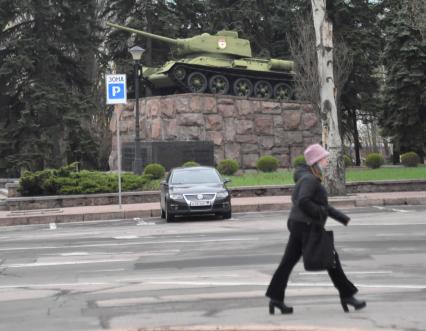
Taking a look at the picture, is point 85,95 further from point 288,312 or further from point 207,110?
point 288,312

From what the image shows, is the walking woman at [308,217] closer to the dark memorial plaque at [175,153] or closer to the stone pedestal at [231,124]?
the dark memorial plaque at [175,153]

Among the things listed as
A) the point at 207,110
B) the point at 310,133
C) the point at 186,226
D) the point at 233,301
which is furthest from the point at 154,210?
the point at 310,133

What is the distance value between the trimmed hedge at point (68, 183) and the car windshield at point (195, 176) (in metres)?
5.21

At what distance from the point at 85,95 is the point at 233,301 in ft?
113

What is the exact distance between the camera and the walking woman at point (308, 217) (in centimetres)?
607

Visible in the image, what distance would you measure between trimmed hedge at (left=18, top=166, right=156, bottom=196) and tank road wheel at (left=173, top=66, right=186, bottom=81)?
37.3ft

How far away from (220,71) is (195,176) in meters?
17.9

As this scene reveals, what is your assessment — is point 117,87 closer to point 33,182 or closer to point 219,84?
point 33,182

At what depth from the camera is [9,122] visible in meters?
39.0

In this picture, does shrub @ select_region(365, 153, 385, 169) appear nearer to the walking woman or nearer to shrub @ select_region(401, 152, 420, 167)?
shrub @ select_region(401, 152, 420, 167)

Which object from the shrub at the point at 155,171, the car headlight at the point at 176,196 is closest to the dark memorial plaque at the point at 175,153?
the shrub at the point at 155,171

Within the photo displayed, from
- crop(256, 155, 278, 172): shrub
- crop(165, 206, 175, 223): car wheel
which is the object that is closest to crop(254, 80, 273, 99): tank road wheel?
crop(256, 155, 278, 172): shrub

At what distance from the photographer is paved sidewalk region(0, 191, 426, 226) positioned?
1880 centimetres

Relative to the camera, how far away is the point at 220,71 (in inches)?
1382
